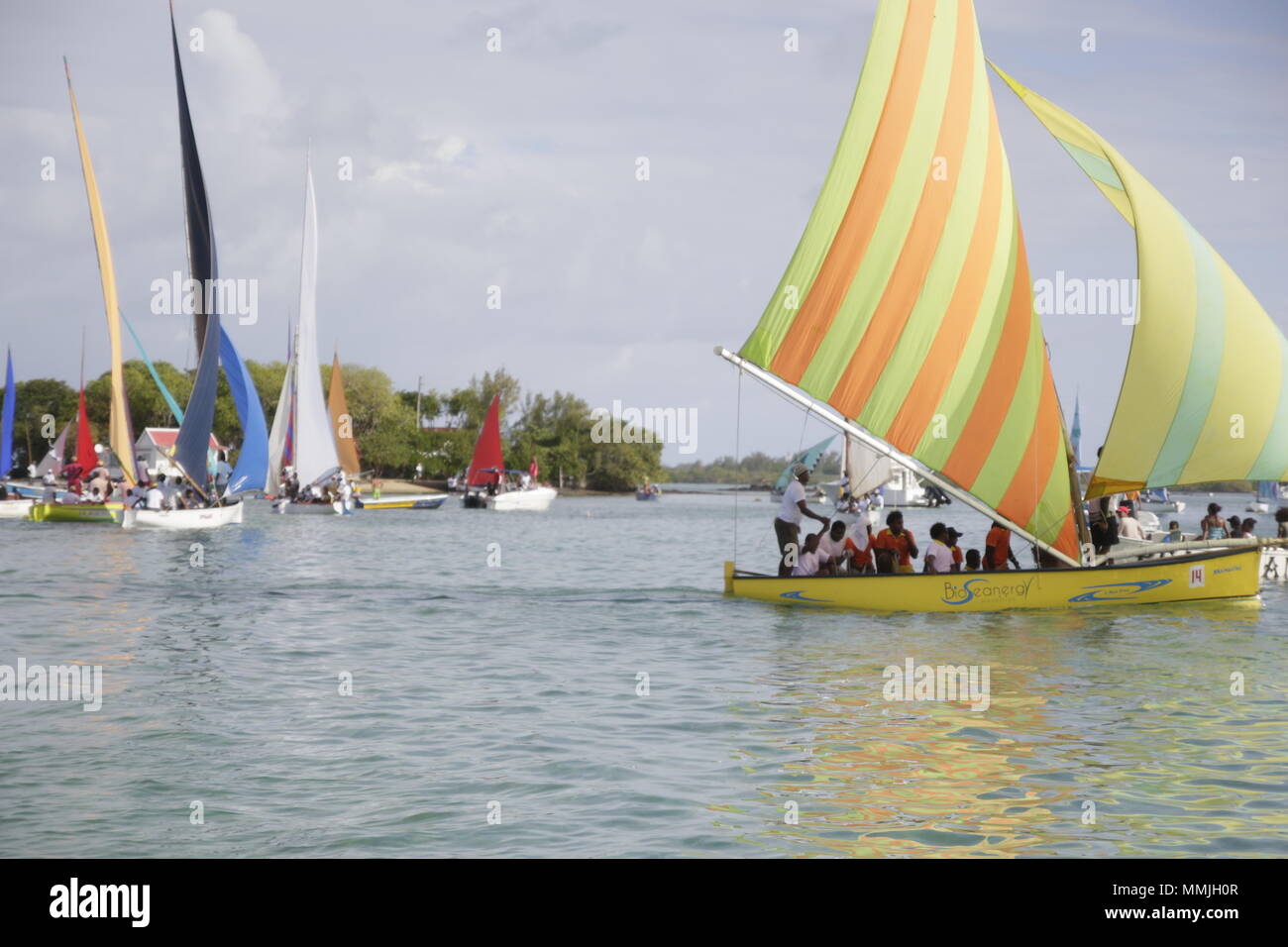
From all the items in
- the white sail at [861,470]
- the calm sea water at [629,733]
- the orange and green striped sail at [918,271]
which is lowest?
the calm sea water at [629,733]

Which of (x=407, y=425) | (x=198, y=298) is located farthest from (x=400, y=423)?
(x=198, y=298)

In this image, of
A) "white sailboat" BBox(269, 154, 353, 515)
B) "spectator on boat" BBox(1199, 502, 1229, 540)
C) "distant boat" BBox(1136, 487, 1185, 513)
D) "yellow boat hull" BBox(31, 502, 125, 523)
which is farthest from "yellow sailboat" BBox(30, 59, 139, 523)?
"distant boat" BBox(1136, 487, 1185, 513)

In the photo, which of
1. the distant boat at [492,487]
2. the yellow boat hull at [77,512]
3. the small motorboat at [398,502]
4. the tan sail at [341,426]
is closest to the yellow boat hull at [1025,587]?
the yellow boat hull at [77,512]

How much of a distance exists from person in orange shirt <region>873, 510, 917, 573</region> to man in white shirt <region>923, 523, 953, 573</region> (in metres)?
0.34

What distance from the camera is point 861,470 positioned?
64688 millimetres

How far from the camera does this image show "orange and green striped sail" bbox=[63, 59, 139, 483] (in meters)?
42.1

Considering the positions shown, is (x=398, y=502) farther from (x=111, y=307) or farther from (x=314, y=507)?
(x=111, y=307)

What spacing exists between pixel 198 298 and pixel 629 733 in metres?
35.9

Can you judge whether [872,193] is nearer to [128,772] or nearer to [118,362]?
[128,772]

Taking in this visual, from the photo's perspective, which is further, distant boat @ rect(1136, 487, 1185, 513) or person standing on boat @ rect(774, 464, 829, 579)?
distant boat @ rect(1136, 487, 1185, 513)

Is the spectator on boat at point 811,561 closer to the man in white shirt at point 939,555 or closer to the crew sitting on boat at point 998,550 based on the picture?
the man in white shirt at point 939,555

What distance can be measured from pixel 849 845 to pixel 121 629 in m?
15.5

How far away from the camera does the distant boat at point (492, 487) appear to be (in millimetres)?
88000

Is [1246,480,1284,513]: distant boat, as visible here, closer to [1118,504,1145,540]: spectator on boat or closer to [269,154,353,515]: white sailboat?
[269,154,353,515]: white sailboat
